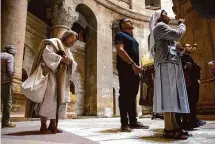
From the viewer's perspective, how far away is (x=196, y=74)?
390 cm

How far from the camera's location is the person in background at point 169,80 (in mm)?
2535

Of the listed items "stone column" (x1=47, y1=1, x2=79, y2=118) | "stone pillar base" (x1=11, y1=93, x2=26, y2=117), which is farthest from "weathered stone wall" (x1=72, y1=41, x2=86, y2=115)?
"stone pillar base" (x1=11, y1=93, x2=26, y2=117)

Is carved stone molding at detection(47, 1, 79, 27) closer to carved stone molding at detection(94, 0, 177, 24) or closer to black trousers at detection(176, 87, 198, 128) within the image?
carved stone molding at detection(94, 0, 177, 24)

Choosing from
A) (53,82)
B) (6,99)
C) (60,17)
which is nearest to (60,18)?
(60,17)

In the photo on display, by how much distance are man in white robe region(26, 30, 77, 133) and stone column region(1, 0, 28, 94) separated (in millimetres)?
4257

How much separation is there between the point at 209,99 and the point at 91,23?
9927 mm

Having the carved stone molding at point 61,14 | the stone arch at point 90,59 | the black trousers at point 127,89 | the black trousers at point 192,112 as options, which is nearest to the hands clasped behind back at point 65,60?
the black trousers at point 127,89

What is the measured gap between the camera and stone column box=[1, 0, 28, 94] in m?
7.11

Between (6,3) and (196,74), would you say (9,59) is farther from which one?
(6,3)

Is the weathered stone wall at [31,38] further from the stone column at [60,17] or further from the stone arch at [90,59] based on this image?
the stone arch at [90,59]

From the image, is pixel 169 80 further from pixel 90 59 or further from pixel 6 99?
pixel 90 59

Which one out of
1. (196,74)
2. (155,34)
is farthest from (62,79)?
(196,74)

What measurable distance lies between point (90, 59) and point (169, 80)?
1175cm

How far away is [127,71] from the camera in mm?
3666
